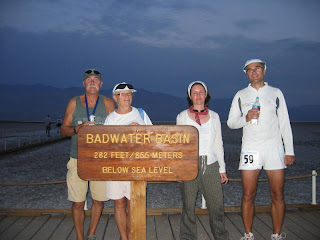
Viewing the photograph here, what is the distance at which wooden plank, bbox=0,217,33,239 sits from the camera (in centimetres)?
394

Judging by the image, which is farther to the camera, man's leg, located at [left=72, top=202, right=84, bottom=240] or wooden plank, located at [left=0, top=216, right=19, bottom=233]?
wooden plank, located at [left=0, top=216, right=19, bottom=233]

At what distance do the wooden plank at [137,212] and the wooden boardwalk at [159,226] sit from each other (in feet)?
4.41

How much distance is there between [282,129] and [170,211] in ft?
7.81

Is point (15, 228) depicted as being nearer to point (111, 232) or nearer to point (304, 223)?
point (111, 232)

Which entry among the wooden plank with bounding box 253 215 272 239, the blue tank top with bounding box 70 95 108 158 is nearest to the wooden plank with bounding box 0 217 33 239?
the blue tank top with bounding box 70 95 108 158

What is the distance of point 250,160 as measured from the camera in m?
3.45

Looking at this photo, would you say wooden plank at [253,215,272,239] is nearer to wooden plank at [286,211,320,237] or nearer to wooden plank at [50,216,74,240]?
wooden plank at [286,211,320,237]

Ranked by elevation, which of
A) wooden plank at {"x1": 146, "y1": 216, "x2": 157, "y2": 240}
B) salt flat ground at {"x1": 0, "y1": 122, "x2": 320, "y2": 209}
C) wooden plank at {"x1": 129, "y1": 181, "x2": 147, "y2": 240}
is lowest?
salt flat ground at {"x1": 0, "y1": 122, "x2": 320, "y2": 209}

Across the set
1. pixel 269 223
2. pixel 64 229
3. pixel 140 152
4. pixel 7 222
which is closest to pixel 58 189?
pixel 7 222

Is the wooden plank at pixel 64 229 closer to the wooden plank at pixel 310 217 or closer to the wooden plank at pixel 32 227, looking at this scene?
the wooden plank at pixel 32 227

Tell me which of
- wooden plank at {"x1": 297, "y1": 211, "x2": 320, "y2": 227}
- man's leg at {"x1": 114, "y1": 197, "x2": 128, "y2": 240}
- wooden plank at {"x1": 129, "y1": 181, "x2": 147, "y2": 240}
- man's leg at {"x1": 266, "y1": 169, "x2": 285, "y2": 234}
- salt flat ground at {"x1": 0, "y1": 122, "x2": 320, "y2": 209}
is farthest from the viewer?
salt flat ground at {"x1": 0, "y1": 122, "x2": 320, "y2": 209}

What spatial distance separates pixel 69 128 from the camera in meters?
3.39

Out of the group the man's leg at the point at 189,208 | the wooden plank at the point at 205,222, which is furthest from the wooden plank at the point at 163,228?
the man's leg at the point at 189,208

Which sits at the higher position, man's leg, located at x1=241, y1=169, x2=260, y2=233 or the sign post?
the sign post
